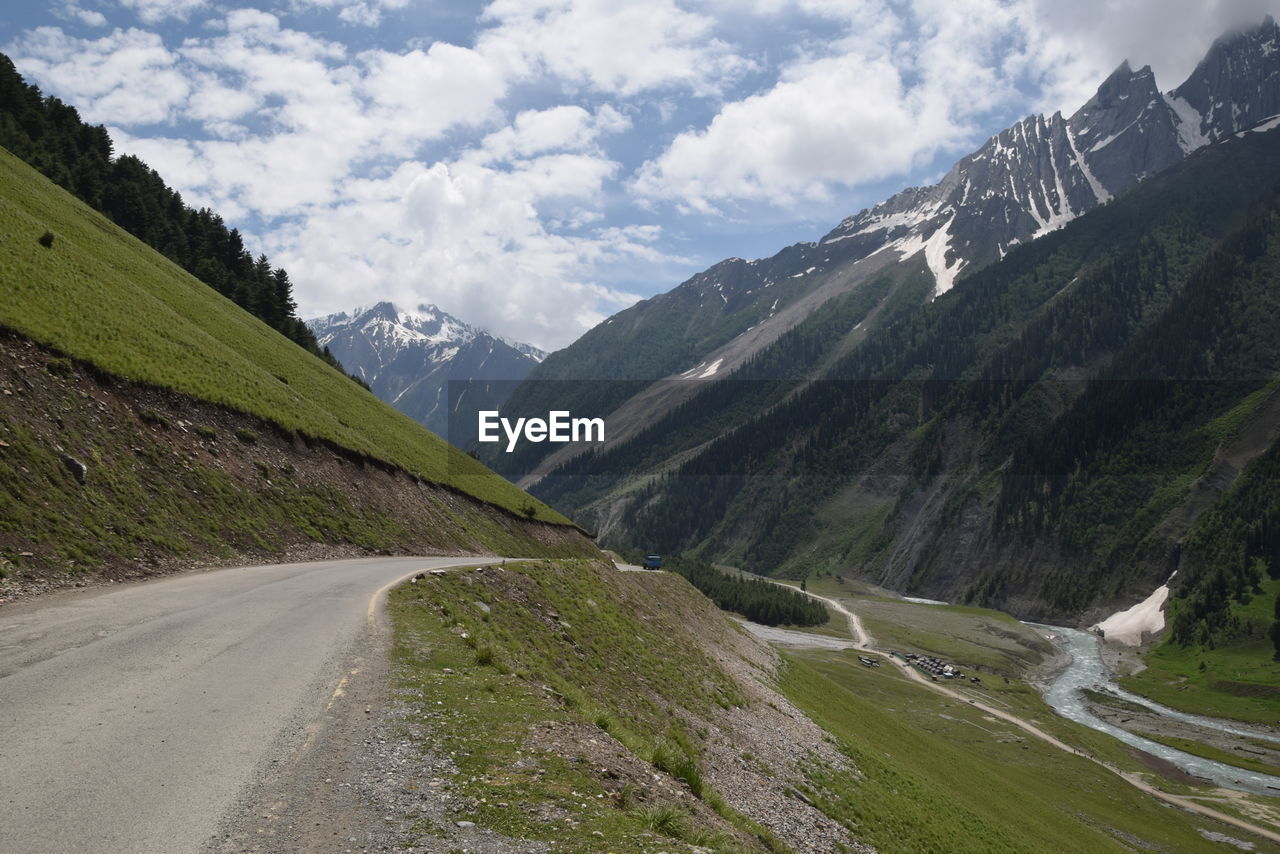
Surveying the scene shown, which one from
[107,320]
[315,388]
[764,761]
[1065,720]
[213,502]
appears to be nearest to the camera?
[764,761]

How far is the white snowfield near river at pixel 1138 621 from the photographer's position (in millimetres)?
142250

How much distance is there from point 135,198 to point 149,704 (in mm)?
103629

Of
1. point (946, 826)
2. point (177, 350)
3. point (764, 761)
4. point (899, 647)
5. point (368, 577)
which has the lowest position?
point (899, 647)

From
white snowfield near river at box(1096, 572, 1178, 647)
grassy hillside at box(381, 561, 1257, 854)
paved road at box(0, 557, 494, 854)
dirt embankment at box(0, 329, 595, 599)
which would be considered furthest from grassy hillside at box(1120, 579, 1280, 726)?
paved road at box(0, 557, 494, 854)

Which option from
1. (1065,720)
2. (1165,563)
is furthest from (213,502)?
(1165,563)

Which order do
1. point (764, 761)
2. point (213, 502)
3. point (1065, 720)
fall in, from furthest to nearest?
1. point (1065, 720)
2. point (213, 502)
3. point (764, 761)

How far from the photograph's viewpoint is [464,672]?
55.8ft

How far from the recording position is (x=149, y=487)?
28.7m

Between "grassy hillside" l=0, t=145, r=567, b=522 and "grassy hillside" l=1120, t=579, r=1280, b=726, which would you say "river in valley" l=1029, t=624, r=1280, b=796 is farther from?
"grassy hillside" l=0, t=145, r=567, b=522

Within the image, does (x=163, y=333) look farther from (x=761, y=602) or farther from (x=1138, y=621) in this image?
(x=1138, y=621)

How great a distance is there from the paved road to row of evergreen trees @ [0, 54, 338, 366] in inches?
3440

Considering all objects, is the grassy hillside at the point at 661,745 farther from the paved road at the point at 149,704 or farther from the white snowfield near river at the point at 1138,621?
the white snowfield near river at the point at 1138,621

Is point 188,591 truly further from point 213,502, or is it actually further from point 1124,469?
point 1124,469

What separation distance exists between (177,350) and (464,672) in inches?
1362
